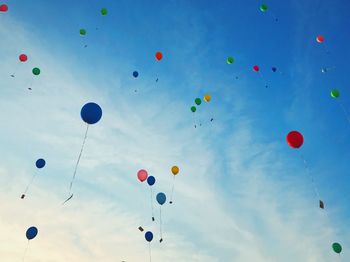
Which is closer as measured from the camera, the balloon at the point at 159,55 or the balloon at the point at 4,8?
the balloon at the point at 4,8

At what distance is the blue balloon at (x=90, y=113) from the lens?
6.39 metres

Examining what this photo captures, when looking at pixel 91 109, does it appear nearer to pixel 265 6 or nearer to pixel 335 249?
pixel 265 6

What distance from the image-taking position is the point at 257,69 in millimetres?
9969

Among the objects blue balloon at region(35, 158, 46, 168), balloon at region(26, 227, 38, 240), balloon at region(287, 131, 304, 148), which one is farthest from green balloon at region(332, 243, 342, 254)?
blue balloon at region(35, 158, 46, 168)

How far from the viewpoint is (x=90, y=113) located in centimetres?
641

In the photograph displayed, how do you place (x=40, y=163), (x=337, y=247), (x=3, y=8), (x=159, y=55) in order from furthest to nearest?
1. (x=159, y=55)
2. (x=3, y=8)
3. (x=40, y=163)
4. (x=337, y=247)

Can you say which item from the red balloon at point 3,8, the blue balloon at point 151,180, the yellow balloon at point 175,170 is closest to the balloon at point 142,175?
the blue balloon at point 151,180

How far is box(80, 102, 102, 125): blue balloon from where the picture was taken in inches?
251

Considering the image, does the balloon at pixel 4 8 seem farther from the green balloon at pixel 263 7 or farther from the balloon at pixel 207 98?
the green balloon at pixel 263 7

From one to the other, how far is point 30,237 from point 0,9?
7333 millimetres

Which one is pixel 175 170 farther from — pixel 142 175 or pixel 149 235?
pixel 149 235

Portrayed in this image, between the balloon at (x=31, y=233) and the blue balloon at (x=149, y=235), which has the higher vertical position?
the blue balloon at (x=149, y=235)

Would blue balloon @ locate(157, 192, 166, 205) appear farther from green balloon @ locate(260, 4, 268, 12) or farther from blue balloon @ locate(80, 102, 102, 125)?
green balloon @ locate(260, 4, 268, 12)

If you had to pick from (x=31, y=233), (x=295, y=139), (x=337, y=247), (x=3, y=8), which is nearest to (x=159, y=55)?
(x=3, y=8)
